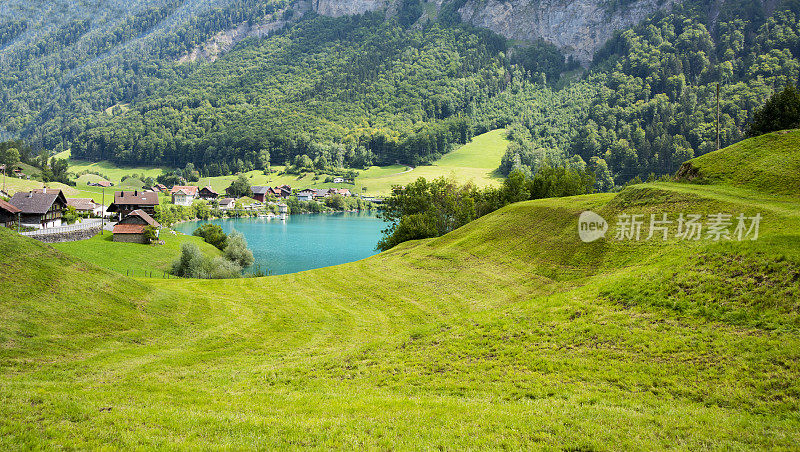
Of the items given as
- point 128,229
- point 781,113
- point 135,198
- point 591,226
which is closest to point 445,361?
point 591,226

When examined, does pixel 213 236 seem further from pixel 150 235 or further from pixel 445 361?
pixel 445 361

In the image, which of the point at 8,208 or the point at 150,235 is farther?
the point at 150,235

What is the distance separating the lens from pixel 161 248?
80.6 meters

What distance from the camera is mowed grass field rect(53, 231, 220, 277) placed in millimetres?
67250

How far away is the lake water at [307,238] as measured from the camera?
91062 millimetres

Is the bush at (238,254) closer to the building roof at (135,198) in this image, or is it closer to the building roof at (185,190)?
the building roof at (135,198)

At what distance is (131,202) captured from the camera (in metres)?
111

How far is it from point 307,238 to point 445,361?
11055 centimetres

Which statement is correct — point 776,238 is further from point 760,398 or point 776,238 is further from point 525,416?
point 525,416

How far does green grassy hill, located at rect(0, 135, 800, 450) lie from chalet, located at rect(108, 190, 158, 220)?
303ft

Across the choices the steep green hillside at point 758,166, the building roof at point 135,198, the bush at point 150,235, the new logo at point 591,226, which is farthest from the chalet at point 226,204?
the steep green hillside at point 758,166

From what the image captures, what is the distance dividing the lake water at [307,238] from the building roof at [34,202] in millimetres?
Result: 37047

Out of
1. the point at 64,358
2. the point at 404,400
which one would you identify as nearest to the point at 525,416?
the point at 404,400

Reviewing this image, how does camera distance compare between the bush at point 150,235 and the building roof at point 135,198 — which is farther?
the building roof at point 135,198
